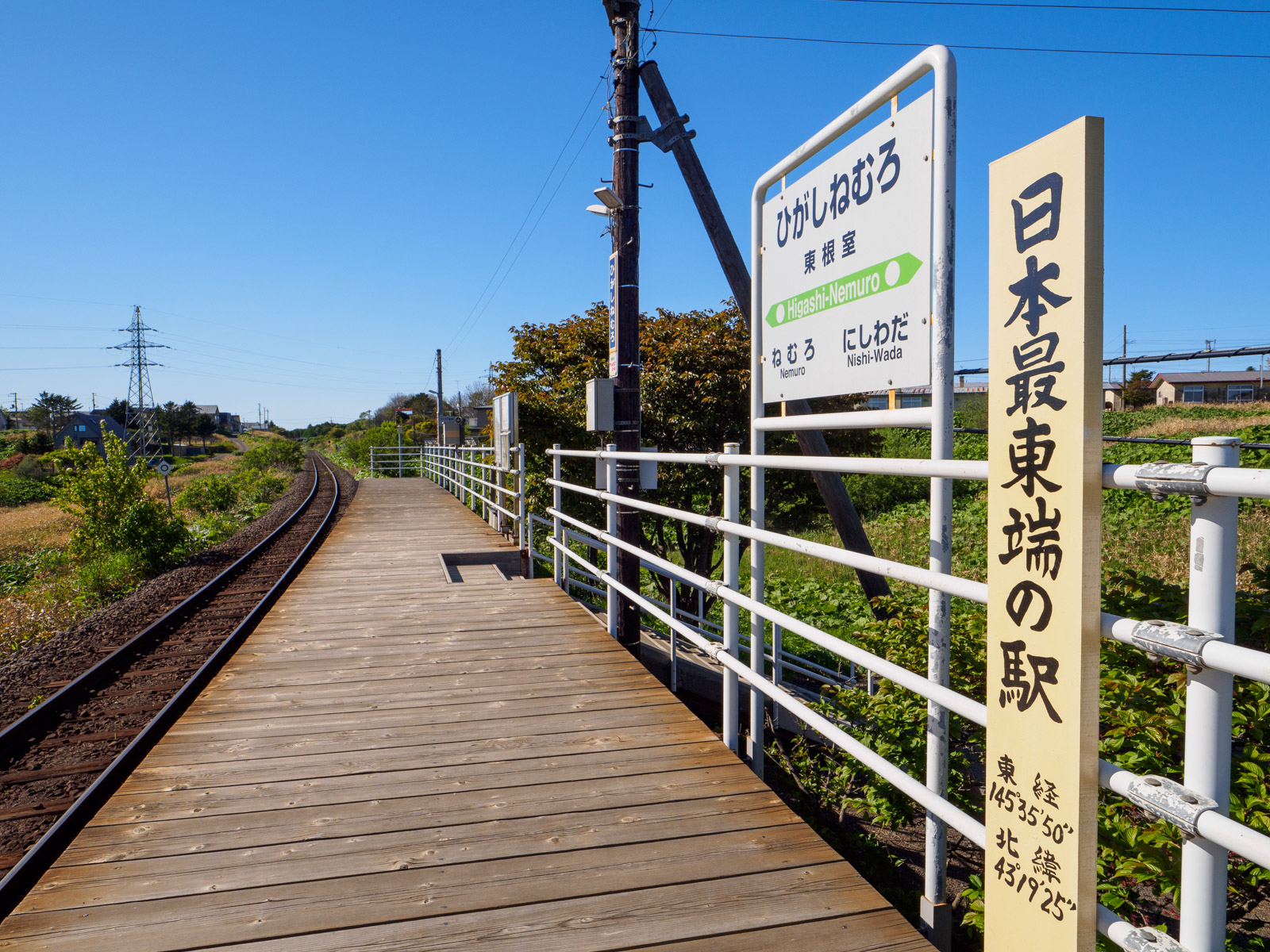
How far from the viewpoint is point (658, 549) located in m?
13.5

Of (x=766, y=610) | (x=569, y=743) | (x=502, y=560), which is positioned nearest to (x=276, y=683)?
(x=569, y=743)

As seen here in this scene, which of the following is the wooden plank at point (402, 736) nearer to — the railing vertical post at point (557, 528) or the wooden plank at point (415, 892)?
the wooden plank at point (415, 892)

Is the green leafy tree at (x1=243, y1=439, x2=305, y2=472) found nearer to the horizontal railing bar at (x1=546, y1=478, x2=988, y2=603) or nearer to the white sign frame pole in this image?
the horizontal railing bar at (x1=546, y1=478, x2=988, y2=603)

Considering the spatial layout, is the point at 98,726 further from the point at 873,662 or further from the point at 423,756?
the point at 873,662

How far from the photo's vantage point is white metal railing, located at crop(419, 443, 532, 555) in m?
8.59

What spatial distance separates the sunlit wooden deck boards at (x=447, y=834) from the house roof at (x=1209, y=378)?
7134cm

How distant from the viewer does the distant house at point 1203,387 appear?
200ft

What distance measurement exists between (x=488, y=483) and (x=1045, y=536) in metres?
10.2

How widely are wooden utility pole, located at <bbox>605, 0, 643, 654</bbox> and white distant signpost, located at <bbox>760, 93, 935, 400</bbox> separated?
3.36 m

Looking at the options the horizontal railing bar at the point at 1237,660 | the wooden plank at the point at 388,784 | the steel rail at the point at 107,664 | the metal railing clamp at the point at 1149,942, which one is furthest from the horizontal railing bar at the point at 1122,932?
the steel rail at the point at 107,664

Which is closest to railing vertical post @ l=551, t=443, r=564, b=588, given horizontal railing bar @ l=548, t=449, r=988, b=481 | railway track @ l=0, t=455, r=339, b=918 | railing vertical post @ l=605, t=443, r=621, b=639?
railing vertical post @ l=605, t=443, r=621, b=639

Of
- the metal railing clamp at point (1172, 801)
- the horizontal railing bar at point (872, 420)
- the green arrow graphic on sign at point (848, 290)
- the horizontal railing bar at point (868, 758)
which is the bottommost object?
the horizontal railing bar at point (868, 758)

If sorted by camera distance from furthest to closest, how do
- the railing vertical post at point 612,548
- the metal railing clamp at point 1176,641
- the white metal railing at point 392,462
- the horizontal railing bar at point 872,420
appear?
the white metal railing at point 392,462, the railing vertical post at point 612,548, the horizontal railing bar at point 872,420, the metal railing clamp at point 1176,641

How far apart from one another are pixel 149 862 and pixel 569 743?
1512mm
